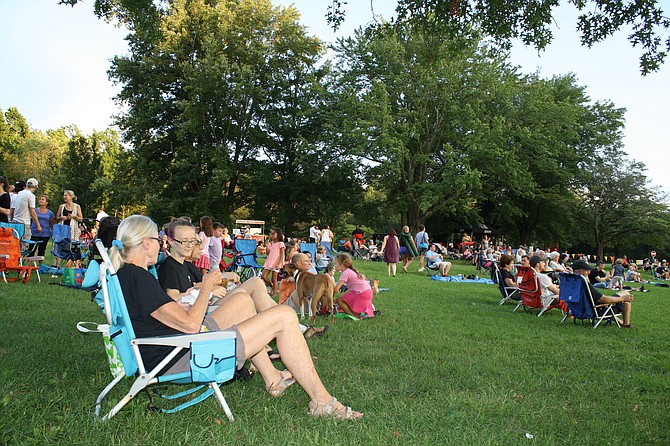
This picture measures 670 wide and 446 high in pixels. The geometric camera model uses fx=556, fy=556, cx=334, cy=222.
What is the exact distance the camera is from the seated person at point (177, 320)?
3336 millimetres

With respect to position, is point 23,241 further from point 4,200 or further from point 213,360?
point 213,360

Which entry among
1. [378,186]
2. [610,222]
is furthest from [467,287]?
[610,222]

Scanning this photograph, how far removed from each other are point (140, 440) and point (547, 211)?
142ft

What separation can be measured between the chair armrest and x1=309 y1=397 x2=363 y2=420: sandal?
856 mm

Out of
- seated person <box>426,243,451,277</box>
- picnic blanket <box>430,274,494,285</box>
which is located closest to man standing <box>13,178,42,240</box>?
picnic blanket <box>430,274,494,285</box>

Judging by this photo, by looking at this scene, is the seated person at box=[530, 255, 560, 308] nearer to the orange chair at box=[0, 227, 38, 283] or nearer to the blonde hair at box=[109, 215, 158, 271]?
the blonde hair at box=[109, 215, 158, 271]

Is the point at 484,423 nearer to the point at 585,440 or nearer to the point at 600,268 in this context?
the point at 585,440

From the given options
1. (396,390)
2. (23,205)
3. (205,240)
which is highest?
(23,205)

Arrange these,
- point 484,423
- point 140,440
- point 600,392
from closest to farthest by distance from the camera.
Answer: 1. point 140,440
2. point 484,423
3. point 600,392

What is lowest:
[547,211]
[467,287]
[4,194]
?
[467,287]

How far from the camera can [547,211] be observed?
42.6m

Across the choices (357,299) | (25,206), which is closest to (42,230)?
(25,206)

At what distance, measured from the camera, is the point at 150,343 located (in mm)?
3201

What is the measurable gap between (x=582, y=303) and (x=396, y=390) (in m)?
5.32
